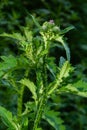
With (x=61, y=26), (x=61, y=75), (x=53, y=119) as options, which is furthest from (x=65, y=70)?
(x=61, y=26)

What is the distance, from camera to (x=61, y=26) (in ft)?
16.2

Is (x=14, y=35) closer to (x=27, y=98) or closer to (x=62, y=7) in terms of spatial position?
(x=27, y=98)

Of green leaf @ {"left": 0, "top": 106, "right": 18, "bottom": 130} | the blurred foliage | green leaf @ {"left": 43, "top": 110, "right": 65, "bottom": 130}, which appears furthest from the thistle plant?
the blurred foliage

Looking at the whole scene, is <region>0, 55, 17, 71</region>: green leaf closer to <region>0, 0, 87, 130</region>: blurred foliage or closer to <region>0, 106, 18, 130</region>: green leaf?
<region>0, 106, 18, 130</region>: green leaf

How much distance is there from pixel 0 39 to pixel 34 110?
190 cm

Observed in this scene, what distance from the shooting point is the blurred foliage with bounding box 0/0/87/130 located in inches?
147

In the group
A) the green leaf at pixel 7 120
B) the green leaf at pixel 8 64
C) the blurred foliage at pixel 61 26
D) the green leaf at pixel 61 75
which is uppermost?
the blurred foliage at pixel 61 26

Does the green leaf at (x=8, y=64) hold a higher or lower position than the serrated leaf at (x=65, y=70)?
higher

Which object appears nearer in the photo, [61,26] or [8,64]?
[8,64]

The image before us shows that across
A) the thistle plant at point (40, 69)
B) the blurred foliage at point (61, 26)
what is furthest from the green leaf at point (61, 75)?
the blurred foliage at point (61, 26)

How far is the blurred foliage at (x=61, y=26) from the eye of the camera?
3.73 m

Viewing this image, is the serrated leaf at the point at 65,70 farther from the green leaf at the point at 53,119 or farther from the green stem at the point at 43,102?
the green leaf at the point at 53,119

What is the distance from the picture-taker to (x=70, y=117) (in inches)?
159

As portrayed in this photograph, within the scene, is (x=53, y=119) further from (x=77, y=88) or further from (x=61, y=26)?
(x=61, y=26)
